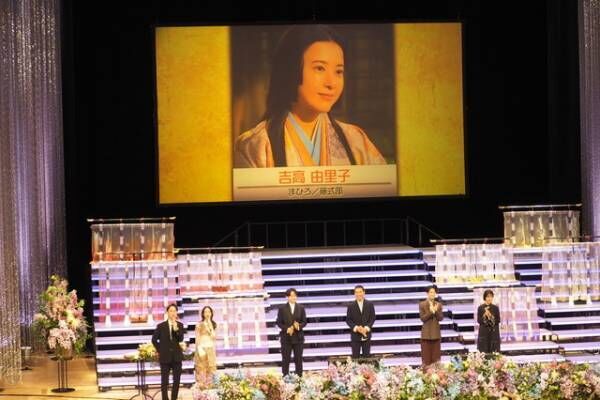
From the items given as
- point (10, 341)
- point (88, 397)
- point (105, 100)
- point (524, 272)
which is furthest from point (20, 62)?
point (524, 272)

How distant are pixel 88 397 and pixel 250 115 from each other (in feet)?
23.0

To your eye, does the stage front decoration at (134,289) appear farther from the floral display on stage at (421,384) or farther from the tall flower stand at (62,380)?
the floral display on stage at (421,384)

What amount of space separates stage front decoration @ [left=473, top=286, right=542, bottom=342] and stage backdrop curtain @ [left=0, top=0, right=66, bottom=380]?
6742 mm

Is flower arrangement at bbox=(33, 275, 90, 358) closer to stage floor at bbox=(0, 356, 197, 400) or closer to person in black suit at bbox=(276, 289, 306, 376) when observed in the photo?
stage floor at bbox=(0, 356, 197, 400)

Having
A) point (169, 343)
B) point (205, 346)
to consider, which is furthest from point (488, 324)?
point (169, 343)

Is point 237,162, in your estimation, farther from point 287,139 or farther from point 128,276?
point 128,276

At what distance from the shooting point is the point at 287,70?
829 inches

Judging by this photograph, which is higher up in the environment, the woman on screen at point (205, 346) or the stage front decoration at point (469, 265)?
the stage front decoration at point (469, 265)

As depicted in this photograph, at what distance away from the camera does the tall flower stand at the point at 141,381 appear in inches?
594

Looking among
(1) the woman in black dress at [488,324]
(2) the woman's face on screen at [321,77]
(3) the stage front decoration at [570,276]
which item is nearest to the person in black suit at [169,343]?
(1) the woman in black dress at [488,324]

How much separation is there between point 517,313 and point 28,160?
796 cm

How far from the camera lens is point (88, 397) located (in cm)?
1573

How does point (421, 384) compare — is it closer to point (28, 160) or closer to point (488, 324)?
point (488, 324)

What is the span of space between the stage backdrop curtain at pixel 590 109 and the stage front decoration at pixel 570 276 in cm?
158
